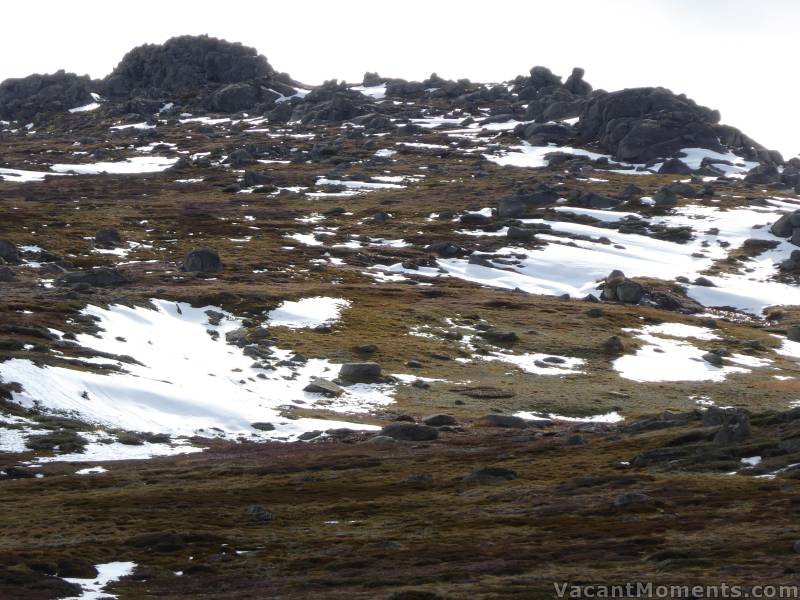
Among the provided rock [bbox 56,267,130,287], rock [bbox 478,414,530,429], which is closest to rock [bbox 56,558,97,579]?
rock [bbox 478,414,530,429]

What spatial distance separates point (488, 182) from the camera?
593 feet

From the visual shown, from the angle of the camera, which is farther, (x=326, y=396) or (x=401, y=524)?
(x=326, y=396)

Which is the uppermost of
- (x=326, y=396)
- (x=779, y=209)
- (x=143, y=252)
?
(x=779, y=209)

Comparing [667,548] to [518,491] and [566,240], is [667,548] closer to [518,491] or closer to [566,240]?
[518,491]

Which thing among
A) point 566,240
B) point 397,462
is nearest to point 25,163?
point 566,240

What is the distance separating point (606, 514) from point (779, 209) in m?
142

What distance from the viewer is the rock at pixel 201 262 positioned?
10694 cm

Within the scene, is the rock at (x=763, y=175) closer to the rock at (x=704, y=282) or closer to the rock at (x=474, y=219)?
the rock at (x=474, y=219)

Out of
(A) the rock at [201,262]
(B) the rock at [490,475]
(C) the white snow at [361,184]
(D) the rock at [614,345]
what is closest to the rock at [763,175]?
(C) the white snow at [361,184]

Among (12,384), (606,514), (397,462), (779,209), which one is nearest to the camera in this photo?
(606,514)

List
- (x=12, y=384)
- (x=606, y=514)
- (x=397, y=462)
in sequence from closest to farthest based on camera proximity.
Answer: (x=606, y=514), (x=397, y=462), (x=12, y=384)

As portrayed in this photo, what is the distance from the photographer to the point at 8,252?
10538cm

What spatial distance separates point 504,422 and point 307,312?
110 feet

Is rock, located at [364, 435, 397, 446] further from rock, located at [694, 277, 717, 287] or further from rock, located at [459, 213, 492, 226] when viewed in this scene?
rock, located at [459, 213, 492, 226]
